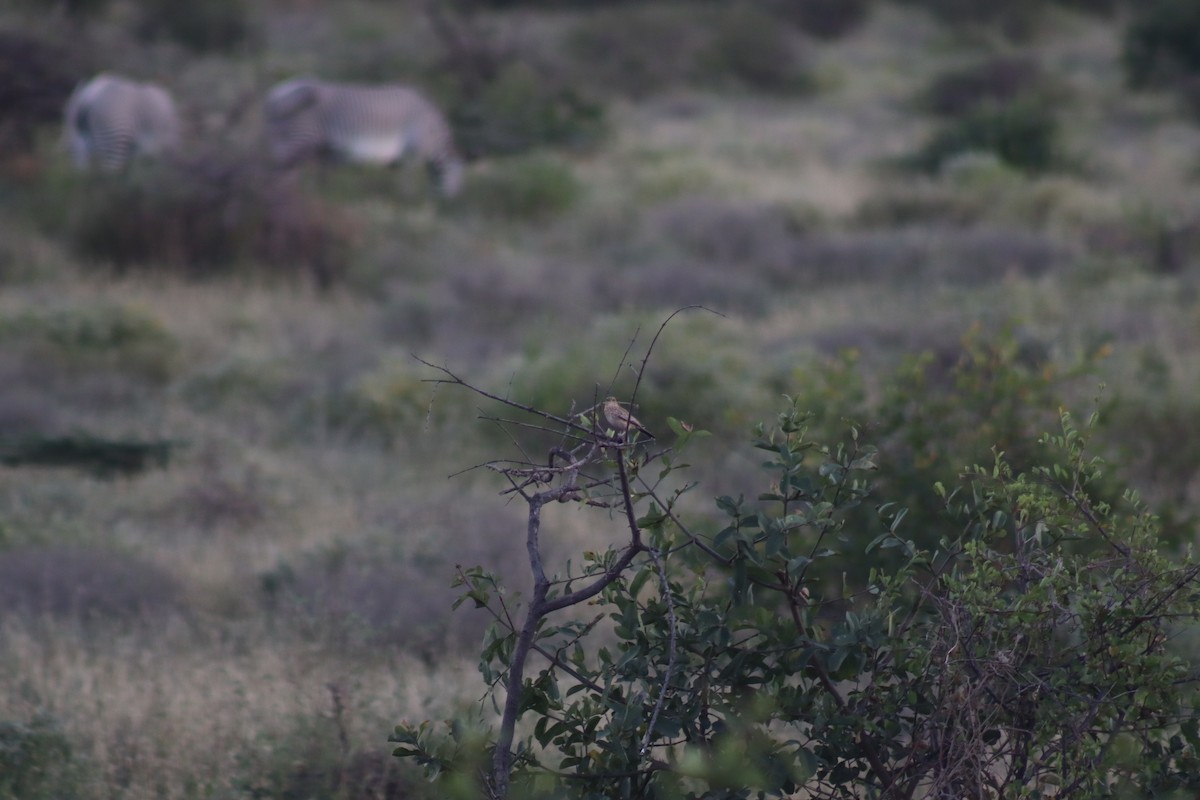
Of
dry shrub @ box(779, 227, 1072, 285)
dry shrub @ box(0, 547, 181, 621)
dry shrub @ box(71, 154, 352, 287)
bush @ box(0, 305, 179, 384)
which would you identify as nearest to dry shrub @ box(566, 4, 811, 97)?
dry shrub @ box(779, 227, 1072, 285)

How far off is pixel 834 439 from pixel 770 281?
654 cm

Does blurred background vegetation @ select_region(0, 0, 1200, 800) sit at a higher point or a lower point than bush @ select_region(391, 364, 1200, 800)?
lower

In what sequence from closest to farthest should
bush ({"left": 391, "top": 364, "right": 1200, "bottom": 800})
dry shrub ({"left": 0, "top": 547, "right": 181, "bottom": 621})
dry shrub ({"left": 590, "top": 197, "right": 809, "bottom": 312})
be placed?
bush ({"left": 391, "top": 364, "right": 1200, "bottom": 800})
dry shrub ({"left": 0, "top": 547, "right": 181, "bottom": 621})
dry shrub ({"left": 590, "top": 197, "right": 809, "bottom": 312})

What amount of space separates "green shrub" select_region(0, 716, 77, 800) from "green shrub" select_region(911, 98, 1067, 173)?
1478 centimetres

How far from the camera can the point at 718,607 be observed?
2691mm

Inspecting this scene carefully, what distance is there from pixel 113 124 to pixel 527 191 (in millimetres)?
4576

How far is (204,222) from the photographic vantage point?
10.7 m

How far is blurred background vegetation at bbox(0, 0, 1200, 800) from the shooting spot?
4227 mm

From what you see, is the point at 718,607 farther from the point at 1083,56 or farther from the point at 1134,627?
the point at 1083,56

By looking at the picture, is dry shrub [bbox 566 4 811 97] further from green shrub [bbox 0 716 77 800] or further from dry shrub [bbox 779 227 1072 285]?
green shrub [bbox 0 716 77 800]

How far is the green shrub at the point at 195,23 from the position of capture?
83.0 ft

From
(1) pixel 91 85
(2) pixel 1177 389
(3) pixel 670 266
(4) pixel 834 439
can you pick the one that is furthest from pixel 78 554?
(1) pixel 91 85

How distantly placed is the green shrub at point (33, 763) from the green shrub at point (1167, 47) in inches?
1008

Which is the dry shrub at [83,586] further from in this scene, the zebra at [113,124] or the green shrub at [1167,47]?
the green shrub at [1167,47]
